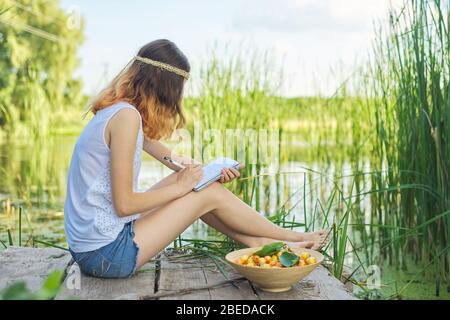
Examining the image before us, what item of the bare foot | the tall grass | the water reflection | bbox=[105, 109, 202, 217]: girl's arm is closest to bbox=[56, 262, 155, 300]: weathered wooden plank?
bbox=[105, 109, 202, 217]: girl's arm

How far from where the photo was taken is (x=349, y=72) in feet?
16.3

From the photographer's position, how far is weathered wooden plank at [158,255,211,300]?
202cm

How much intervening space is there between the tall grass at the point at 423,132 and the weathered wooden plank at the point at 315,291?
0.53 meters

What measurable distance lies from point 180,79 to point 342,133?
281 centimetres

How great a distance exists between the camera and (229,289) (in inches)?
82.2

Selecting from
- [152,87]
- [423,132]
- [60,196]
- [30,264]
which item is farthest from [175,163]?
[60,196]

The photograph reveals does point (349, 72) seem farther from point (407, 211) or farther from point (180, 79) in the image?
point (180, 79)

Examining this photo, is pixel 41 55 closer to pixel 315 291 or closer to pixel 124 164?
pixel 124 164

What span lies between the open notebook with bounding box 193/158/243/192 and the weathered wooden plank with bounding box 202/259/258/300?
0.31 meters

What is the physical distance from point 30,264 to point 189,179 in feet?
2.40

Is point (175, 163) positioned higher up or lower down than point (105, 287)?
higher up

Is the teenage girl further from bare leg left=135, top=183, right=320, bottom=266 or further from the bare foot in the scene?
the bare foot

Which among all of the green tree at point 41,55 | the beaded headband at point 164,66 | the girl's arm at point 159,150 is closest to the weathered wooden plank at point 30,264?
the girl's arm at point 159,150

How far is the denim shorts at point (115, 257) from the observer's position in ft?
6.98
